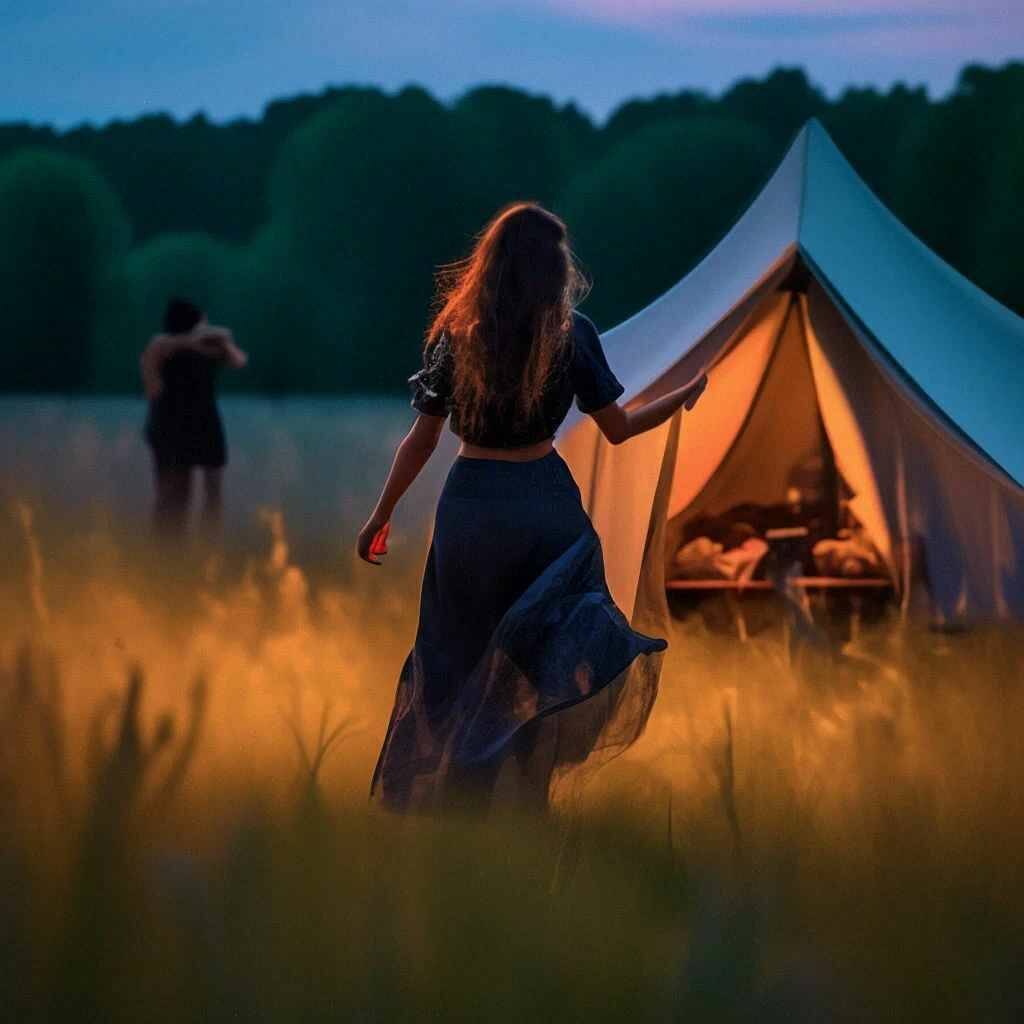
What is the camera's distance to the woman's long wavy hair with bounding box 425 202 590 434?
2.84 metres

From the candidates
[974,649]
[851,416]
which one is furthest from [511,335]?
[851,416]

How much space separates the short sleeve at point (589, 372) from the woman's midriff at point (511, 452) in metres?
0.10

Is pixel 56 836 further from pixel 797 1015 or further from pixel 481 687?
pixel 481 687

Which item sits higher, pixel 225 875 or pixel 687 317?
pixel 687 317

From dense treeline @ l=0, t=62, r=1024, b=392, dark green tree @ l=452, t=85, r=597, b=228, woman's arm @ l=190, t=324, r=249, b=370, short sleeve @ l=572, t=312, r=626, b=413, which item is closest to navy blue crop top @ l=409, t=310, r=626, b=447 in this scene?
short sleeve @ l=572, t=312, r=626, b=413

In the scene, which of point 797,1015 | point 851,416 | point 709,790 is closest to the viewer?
point 797,1015

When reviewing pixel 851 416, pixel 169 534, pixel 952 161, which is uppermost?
pixel 952 161

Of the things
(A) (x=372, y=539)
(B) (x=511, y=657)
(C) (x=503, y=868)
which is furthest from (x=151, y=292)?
(C) (x=503, y=868)

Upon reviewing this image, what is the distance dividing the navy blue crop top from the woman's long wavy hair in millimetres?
29

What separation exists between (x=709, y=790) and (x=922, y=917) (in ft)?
3.44

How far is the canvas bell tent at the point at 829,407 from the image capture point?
4676 millimetres

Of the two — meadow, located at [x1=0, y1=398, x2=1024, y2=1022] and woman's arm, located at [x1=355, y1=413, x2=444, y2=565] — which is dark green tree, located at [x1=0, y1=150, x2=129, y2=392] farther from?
woman's arm, located at [x1=355, y1=413, x2=444, y2=565]

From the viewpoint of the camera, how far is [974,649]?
4.99 meters

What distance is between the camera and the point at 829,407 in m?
6.03
